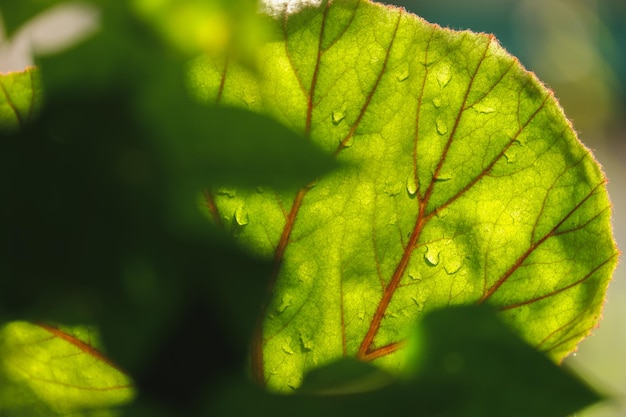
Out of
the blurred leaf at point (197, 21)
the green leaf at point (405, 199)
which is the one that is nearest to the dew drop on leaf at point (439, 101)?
the green leaf at point (405, 199)

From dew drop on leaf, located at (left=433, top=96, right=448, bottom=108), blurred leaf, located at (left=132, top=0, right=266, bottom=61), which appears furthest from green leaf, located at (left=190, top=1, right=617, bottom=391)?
blurred leaf, located at (left=132, top=0, right=266, bottom=61)

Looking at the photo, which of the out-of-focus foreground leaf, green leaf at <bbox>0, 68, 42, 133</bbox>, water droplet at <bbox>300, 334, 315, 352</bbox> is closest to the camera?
the out-of-focus foreground leaf

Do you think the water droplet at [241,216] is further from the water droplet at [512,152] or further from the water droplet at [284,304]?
the water droplet at [512,152]

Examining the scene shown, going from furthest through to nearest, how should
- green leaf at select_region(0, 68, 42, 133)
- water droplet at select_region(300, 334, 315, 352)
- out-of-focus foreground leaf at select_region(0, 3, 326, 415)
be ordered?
water droplet at select_region(300, 334, 315, 352)
green leaf at select_region(0, 68, 42, 133)
out-of-focus foreground leaf at select_region(0, 3, 326, 415)

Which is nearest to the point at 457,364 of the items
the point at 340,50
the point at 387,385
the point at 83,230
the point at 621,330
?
the point at 387,385

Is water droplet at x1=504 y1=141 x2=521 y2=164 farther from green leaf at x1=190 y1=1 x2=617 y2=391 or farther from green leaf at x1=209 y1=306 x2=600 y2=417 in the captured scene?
green leaf at x1=209 y1=306 x2=600 y2=417

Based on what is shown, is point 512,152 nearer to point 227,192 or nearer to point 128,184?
point 227,192
